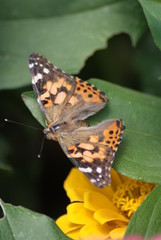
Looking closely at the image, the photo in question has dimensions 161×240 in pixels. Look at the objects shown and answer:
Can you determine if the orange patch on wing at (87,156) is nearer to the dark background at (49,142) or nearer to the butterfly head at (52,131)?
the butterfly head at (52,131)

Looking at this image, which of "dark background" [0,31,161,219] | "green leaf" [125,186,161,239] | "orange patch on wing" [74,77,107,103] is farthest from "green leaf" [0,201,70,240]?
"dark background" [0,31,161,219]

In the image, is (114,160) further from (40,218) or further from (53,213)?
(53,213)

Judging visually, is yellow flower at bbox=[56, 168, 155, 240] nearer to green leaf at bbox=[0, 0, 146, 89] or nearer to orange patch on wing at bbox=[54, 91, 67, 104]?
orange patch on wing at bbox=[54, 91, 67, 104]

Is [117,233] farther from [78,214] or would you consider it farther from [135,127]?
[135,127]

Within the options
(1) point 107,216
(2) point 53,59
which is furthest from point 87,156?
(2) point 53,59

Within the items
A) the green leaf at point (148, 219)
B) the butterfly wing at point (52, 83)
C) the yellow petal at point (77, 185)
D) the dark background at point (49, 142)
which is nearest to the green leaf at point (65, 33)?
the dark background at point (49, 142)
